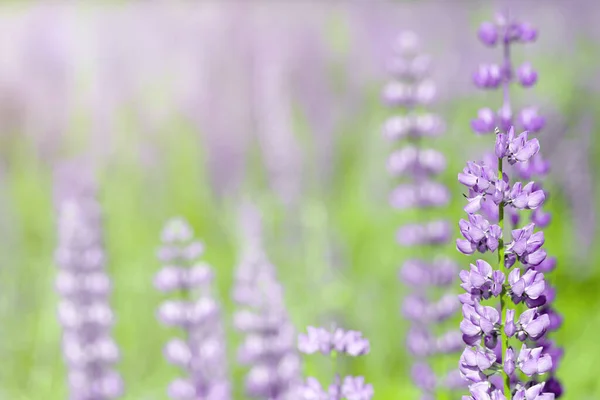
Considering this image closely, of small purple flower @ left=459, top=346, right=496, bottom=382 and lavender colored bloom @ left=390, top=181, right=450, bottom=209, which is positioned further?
lavender colored bloom @ left=390, top=181, right=450, bottom=209

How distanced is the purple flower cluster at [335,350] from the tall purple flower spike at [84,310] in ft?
3.74

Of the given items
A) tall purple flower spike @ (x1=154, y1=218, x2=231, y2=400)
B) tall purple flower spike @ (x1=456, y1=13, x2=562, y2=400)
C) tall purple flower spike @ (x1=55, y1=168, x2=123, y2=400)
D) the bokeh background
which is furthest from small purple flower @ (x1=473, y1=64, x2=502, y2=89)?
tall purple flower spike @ (x1=55, y1=168, x2=123, y2=400)

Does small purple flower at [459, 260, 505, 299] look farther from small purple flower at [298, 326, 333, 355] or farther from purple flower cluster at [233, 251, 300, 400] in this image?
purple flower cluster at [233, 251, 300, 400]

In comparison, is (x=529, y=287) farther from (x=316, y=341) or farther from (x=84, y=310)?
(x=84, y=310)

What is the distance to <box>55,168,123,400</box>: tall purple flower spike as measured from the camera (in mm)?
2441

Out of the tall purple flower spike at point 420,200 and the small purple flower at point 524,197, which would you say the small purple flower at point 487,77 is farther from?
the tall purple flower spike at point 420,200

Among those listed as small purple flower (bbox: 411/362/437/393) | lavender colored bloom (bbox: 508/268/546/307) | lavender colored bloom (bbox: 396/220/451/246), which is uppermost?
lavender colored bloom (bbox: 396/220/451/246)

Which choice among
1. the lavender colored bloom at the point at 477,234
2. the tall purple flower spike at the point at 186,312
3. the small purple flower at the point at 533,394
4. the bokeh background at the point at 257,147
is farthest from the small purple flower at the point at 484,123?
the bokeh background at the point at 257,147

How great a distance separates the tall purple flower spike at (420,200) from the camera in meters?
2.23

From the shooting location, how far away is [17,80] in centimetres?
606

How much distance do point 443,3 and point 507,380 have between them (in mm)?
5075

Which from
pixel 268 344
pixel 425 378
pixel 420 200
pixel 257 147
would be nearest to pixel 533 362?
pixel 425 378

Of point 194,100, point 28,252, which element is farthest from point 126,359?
point 194,100

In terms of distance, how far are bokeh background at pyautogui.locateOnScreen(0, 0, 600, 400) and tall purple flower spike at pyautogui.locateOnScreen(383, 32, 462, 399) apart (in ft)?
1.14
